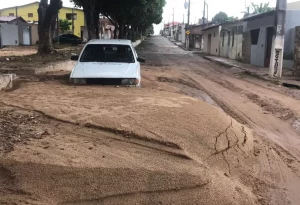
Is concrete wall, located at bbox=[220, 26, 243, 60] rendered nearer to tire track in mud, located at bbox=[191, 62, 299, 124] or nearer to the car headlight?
tire track in mud, located at bbox=[191, 62, 299, 124]

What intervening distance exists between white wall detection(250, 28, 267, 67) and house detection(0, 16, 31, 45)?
26128mm

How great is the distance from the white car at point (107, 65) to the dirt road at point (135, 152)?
3.13 ft

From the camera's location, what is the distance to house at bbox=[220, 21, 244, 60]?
29.0m

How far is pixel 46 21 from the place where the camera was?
58.2 feet

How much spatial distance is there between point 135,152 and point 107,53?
5.86m

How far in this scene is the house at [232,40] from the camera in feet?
95.1

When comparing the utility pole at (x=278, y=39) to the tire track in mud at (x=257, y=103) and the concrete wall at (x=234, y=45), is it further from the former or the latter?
the concrete wall at (x=234, y=45)

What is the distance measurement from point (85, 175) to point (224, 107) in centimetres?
621

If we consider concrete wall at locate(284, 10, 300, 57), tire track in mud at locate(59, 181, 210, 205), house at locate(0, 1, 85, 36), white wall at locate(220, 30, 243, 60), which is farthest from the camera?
house at locate(0, 1, 85, 36)

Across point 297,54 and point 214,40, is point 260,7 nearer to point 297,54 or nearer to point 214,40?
point 214,40

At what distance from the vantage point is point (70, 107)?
21.0ft

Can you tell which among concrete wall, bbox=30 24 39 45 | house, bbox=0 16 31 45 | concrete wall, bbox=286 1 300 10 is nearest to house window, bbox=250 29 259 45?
concrete wall, bbox=286 1 300 10

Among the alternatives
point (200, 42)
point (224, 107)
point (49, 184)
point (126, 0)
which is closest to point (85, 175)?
point (49, 184)

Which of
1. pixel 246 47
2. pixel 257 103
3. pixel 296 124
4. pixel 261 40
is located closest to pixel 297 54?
pixel 261 40
